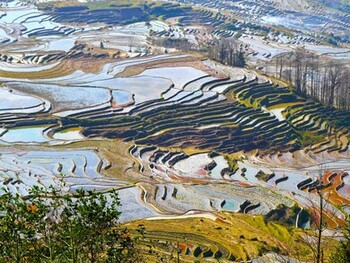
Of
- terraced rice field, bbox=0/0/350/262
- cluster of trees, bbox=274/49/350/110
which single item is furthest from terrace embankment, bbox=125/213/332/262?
cluster of trees, bbox=274/49/350/110

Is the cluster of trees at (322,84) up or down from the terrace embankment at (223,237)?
down

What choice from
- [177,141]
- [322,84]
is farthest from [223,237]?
[322,84]

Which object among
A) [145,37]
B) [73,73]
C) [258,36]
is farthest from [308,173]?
[258,36]

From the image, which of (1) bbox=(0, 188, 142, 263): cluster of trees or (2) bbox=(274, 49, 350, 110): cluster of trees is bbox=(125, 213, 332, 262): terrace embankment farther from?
(2) bbox=(274, 49, 350, 110): cluster of trees

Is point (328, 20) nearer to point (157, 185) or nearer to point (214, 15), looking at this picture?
point (214, 15)

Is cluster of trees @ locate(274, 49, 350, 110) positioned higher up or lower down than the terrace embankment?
lower down

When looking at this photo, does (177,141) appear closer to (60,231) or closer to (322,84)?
(322,84)

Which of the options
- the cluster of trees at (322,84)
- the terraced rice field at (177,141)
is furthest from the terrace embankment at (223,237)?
the cluster of trees at (322,84)

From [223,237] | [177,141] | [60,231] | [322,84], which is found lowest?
[177,141]

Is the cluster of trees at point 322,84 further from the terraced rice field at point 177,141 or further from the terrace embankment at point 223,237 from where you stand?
the terrace embankment at point 223,237

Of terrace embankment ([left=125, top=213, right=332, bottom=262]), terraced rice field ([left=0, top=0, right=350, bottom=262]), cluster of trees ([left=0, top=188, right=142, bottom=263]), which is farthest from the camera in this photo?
terraced rice field ([left=0, top=0, right=350, bottom=262])

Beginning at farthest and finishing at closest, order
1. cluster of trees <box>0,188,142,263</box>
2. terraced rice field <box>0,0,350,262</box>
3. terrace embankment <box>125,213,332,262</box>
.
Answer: terraced rice field <box>0,0,350,262</box> < terrace embankment <box>125,213,332,262</box> < cluster of trees <box>0,188,142,263</box>
